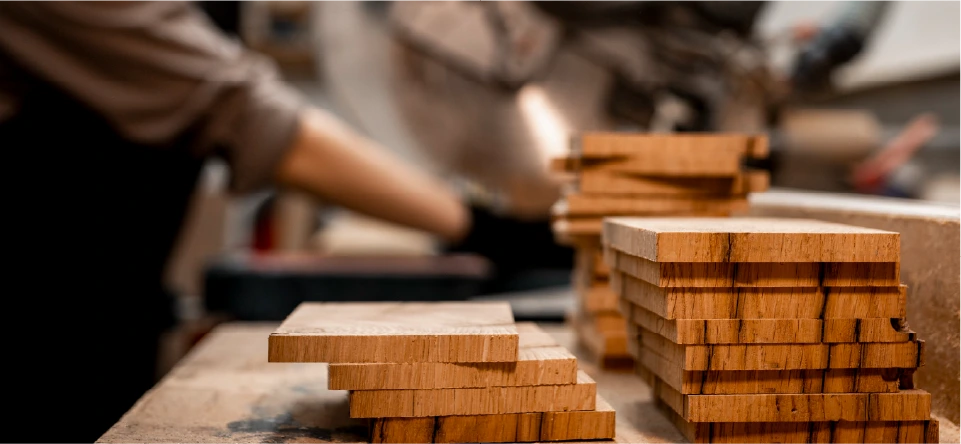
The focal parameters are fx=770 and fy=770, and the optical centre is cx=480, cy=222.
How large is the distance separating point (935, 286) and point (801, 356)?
0.81ft

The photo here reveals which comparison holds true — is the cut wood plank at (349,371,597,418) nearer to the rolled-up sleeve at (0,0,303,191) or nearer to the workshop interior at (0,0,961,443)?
the workshop interior at (0,0,961,443)

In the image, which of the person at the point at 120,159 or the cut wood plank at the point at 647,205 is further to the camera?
the person at the point at 120,159

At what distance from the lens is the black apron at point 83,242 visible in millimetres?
1625

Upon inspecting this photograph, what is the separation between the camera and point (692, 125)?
185cm

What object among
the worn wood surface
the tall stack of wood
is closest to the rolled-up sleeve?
the tall stack of wood

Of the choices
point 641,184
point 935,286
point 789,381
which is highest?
point 641,184

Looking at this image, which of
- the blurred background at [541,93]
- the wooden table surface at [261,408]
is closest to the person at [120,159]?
the blurred background at [541,93]

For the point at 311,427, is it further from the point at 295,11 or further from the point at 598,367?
the point at 295,11

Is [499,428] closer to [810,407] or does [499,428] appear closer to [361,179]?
[810,407]

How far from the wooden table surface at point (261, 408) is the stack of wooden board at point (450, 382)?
66mm

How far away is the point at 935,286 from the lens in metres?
0.94

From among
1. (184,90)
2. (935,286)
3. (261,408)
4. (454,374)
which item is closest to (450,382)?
(454,374)

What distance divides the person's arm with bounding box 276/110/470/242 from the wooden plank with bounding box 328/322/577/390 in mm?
1005

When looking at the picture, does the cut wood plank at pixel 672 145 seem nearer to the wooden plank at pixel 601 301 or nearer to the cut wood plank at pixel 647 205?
the cut wood plank at pixel 647 205
